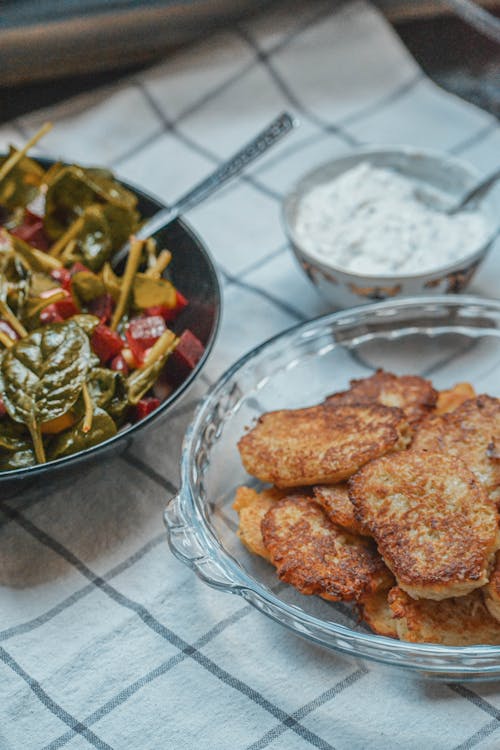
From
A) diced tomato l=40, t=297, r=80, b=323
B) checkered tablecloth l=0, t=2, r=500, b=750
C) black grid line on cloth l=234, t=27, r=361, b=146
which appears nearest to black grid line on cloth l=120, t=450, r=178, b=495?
checkered tablecloth l=0, t=2, r=500, b=750

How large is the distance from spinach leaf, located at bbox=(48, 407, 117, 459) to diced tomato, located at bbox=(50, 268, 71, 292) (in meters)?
0.42

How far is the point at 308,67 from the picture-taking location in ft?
10.6

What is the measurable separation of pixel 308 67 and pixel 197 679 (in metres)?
2.18

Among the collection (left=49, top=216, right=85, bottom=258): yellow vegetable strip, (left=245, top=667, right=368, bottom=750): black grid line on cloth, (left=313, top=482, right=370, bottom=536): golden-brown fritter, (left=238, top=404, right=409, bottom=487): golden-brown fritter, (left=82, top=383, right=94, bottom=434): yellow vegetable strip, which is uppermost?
(left=49, top=216, right=85, bottom=258): yellow vegetable strip

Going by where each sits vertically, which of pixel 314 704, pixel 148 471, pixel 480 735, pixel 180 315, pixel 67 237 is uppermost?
pixel 67 237

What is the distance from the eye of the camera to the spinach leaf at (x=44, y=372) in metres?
1.88

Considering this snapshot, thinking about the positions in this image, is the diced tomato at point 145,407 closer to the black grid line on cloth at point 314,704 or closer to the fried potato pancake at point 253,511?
the fried potato pancake at point 253,511

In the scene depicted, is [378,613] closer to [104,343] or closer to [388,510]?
[388,510]

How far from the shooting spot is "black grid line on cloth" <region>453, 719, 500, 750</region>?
1.62m

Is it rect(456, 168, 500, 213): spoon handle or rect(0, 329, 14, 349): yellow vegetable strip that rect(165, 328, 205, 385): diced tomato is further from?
rect(456, 168, 500, 213): spoon handle

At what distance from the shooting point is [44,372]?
1.92 meters

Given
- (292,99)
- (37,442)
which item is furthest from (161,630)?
(292,99)

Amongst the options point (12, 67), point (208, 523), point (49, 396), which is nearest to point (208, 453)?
point (208, 523)

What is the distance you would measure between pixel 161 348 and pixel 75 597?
54cm
